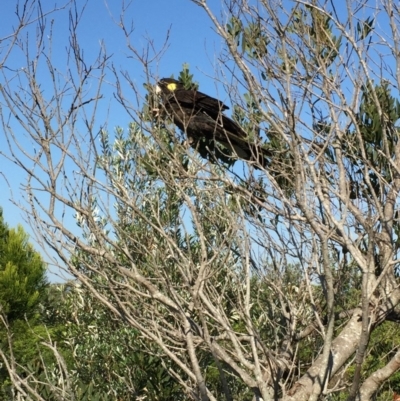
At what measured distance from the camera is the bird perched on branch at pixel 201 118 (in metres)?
5.21

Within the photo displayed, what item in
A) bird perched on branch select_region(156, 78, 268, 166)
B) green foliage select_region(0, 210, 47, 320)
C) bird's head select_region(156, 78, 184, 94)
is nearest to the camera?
bird perched on branch select_region(156, 78, 268, 166)

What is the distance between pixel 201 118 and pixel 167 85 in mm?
426

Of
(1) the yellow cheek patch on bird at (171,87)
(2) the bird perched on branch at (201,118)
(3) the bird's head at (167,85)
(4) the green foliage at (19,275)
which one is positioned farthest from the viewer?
(4) the green foliage at (19,275)

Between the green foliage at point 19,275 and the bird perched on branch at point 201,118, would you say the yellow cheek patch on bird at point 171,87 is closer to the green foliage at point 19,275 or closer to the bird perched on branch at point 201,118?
the bird perched on branch at point 201,118

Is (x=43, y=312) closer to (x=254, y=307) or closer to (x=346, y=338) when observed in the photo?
(x=254, y=307)

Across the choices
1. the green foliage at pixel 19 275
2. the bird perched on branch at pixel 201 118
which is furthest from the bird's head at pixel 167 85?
the green foliage at pixel 19 275

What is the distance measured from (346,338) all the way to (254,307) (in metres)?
2.35

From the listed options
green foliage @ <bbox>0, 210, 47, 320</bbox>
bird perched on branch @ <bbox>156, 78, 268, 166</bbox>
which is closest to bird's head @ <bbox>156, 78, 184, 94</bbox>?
bird perched on branch @ <bbox>156, 78, 268, 166</bbox>

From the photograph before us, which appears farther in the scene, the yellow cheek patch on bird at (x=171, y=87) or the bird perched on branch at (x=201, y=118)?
the yellow cheek patch on bird at (x=171, y=87)

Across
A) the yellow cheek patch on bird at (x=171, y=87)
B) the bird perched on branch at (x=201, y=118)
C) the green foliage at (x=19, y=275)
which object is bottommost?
the bird perched on branch at (x=201, y=118)

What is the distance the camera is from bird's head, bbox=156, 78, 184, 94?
5.33m

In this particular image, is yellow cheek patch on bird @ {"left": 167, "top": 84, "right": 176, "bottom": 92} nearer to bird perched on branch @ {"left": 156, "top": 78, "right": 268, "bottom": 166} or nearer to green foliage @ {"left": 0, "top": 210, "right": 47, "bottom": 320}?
bird perched on branch @ {"left": 156, "top": 78, "right": 268, "bottom": 166}

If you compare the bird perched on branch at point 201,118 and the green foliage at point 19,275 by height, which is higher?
the green foliage at point 19,275

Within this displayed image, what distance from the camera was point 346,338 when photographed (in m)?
4.48
